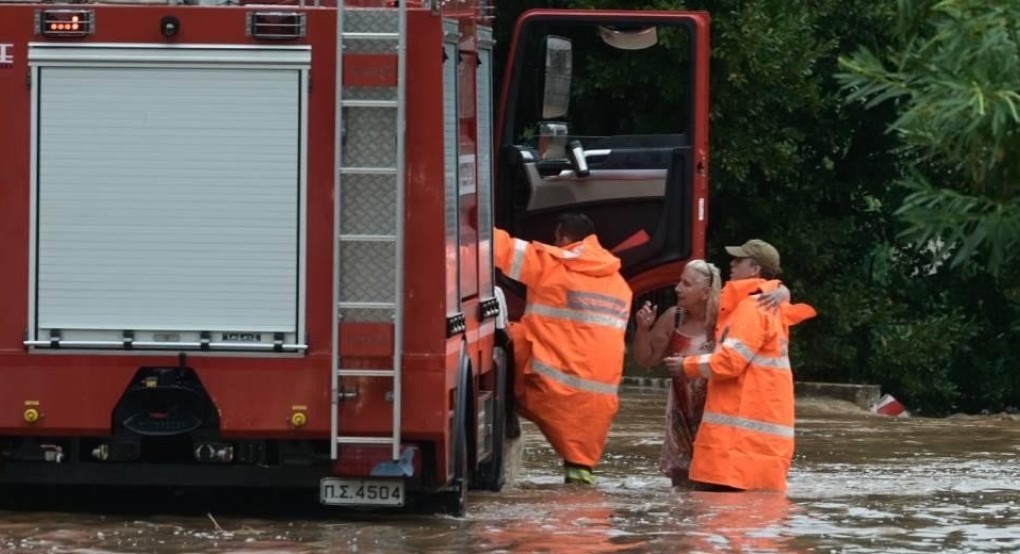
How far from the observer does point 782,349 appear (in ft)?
36.5

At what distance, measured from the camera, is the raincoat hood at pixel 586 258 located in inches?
472

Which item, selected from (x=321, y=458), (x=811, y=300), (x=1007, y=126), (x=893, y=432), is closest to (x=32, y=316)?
(x=321, y=458)

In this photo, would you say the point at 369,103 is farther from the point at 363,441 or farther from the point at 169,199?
the point at 363,441

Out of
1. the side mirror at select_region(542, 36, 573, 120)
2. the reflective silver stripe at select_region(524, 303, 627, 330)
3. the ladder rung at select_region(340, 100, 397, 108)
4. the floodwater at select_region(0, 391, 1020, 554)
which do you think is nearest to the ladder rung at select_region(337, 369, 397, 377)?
the floodwater at select_region(0, 391, 1020, 554)

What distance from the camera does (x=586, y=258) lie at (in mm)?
12047

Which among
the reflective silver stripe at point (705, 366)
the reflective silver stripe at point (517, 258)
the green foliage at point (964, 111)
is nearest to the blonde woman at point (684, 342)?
the reflective silver stripe at point (705, 366)

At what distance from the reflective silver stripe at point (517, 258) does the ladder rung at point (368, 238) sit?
2.53 m

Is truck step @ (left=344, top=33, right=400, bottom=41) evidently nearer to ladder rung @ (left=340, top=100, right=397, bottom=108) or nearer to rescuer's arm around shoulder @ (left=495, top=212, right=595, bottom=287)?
ladder rung @ (left=340, top=100, right=397, bottom=108)

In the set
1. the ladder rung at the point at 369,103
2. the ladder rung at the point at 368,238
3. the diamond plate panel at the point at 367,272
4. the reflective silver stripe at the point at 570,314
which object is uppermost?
the ladder rung at the point at 369,103

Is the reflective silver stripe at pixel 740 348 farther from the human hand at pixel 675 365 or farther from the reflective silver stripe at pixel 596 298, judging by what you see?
the reflective silver stripe at pixel 596 298

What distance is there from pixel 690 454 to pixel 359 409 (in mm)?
2860

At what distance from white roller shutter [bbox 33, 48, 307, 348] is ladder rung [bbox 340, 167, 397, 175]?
21 cm

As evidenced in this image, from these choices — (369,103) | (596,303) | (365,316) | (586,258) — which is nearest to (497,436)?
(596,303)

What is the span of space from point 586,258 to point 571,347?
0.50 m
